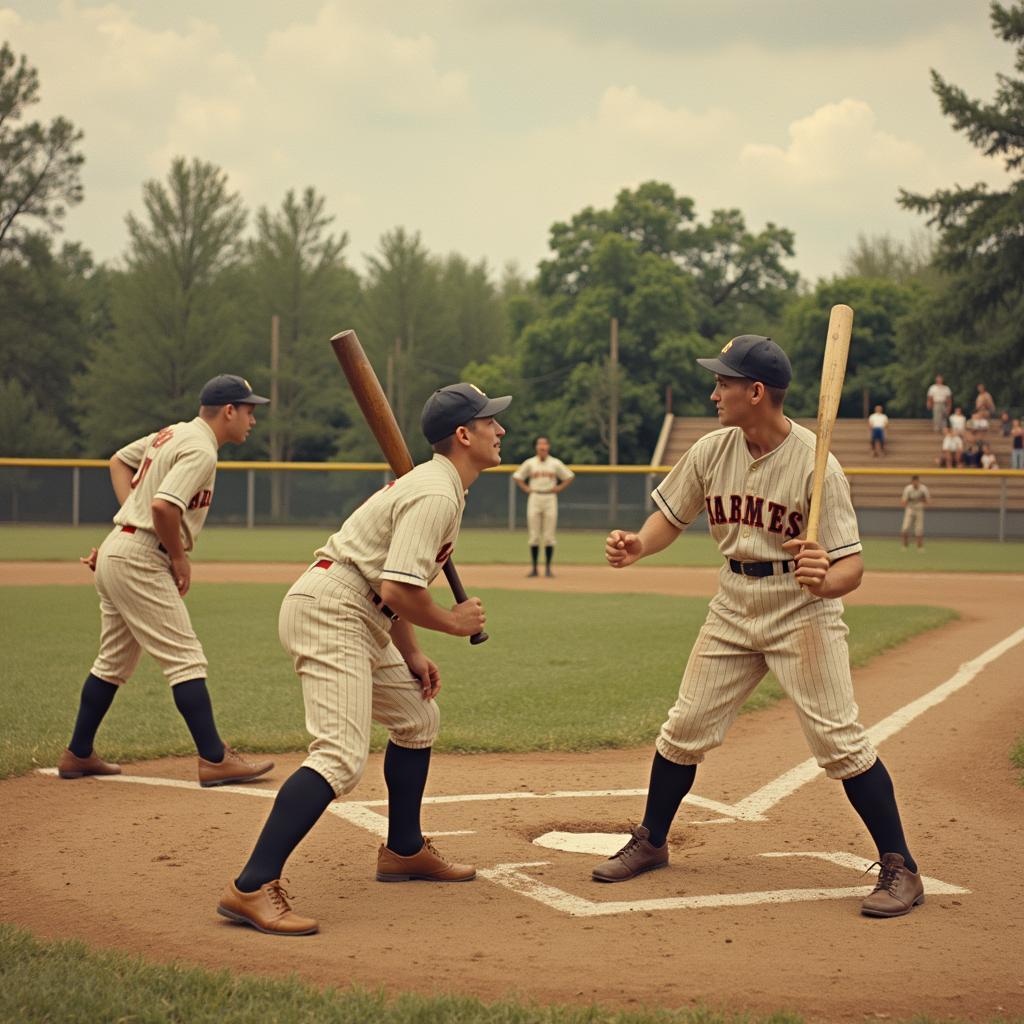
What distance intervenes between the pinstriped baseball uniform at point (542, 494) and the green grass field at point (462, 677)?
3.69 metres

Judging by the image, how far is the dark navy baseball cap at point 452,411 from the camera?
441 cm

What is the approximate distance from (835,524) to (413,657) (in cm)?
156

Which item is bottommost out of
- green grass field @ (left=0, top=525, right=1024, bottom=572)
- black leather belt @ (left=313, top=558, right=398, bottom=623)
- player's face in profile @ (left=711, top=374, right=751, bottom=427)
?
green grass field @ (left=0, top=525, right=1024, bottom=572)

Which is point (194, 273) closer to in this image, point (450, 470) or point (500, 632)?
point (500, 632)

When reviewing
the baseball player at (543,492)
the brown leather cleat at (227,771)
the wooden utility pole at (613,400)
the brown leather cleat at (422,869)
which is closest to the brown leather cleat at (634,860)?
the brown leather cleat at (422,869)

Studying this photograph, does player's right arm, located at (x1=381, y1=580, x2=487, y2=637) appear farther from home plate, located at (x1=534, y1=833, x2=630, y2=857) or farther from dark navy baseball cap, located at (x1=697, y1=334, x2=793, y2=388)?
home plate, located at (x1=534, y1=833, x2=630, y2=857)

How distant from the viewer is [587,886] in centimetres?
468

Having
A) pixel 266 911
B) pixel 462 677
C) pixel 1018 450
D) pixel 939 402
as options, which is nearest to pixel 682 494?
pixel 266 911

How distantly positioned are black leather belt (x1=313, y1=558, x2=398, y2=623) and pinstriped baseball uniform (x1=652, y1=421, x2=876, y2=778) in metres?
1.13

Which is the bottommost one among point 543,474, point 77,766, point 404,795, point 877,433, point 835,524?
point 77,766

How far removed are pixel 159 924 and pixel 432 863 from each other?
1.02 meters

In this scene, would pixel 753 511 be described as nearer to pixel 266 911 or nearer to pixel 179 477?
pixel 266 911

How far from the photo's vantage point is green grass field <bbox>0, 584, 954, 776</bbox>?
743 cm

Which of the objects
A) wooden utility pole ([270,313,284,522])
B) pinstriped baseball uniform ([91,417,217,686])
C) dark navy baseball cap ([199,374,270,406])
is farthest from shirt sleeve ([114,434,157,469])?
wooden utility pole ([270,313,284,522])
